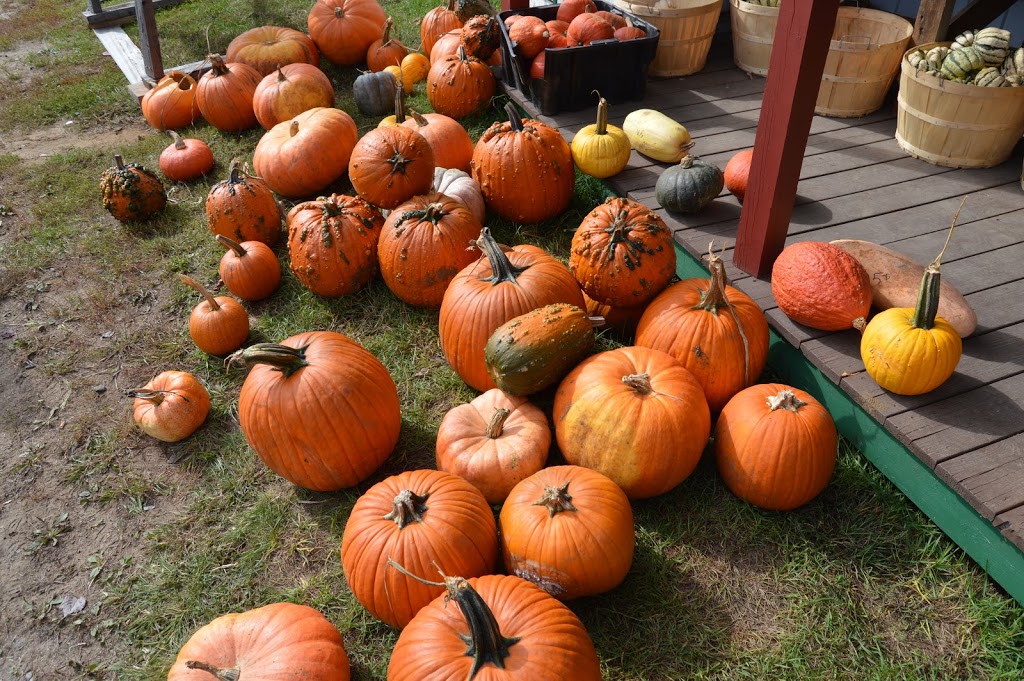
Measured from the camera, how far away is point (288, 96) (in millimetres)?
5496

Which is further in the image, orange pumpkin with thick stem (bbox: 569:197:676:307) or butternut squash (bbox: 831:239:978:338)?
orange pumpkin with thick stem (bbox: 569:197:676:307)

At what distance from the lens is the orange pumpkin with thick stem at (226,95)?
19.0 feet

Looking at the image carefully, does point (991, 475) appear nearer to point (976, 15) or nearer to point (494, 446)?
point (494, 446)

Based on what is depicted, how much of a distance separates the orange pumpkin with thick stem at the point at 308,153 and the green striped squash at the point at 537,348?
2326 mm

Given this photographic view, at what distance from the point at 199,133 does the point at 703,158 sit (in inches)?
166

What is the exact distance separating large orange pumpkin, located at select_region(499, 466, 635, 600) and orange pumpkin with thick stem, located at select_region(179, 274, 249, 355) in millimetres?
2009

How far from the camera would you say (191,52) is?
7.49m

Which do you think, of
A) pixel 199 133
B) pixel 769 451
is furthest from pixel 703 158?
pixel 199 133

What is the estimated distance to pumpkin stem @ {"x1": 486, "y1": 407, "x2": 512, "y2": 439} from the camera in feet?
9.33

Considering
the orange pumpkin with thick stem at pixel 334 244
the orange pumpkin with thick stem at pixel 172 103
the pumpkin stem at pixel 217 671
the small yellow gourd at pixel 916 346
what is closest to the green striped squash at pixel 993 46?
the small yellow gourd at pixel 916 346

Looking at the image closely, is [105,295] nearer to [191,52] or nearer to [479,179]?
[479,179]

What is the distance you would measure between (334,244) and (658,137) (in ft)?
6.86

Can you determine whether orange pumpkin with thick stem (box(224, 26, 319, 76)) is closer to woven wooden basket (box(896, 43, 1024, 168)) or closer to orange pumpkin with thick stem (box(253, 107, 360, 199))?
orange pumpkin with thick stem (box(253, 107, 360, 199))

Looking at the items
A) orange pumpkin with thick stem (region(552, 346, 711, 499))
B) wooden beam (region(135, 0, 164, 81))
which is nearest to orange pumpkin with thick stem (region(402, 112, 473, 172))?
orange pumpkin with thick stem (region(552, 346, 711, 499))
